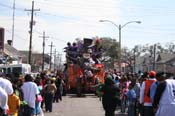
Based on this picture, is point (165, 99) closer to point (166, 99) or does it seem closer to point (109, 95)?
point (166, 99)

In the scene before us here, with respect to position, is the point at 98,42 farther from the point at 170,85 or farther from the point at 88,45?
the point at 170,85

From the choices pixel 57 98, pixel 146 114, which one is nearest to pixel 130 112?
pixel 146 114

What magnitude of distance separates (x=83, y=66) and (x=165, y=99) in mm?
31101

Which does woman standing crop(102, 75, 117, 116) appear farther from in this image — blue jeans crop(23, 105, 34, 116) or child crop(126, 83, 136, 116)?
child crop(126, 83, 136, 116)

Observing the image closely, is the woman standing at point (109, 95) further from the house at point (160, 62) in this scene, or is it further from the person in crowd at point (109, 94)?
the house at point (160, 62)

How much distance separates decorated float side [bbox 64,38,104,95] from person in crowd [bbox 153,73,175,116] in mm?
29796

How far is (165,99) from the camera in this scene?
35.1 ft

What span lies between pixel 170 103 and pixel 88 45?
32761mm

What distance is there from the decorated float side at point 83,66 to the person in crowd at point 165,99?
97.8ft

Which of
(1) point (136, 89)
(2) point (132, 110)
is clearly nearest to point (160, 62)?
(2) point (132, 110)

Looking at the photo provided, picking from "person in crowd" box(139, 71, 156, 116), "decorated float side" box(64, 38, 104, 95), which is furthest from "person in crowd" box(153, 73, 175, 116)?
"decorated float side" box(64, 38, 104, 95)

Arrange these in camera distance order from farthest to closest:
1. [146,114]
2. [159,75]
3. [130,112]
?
[130,112] < [146,114] < [159,75]

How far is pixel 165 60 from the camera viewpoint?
412ft

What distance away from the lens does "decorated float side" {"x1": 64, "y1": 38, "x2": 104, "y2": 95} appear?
4153 cm
